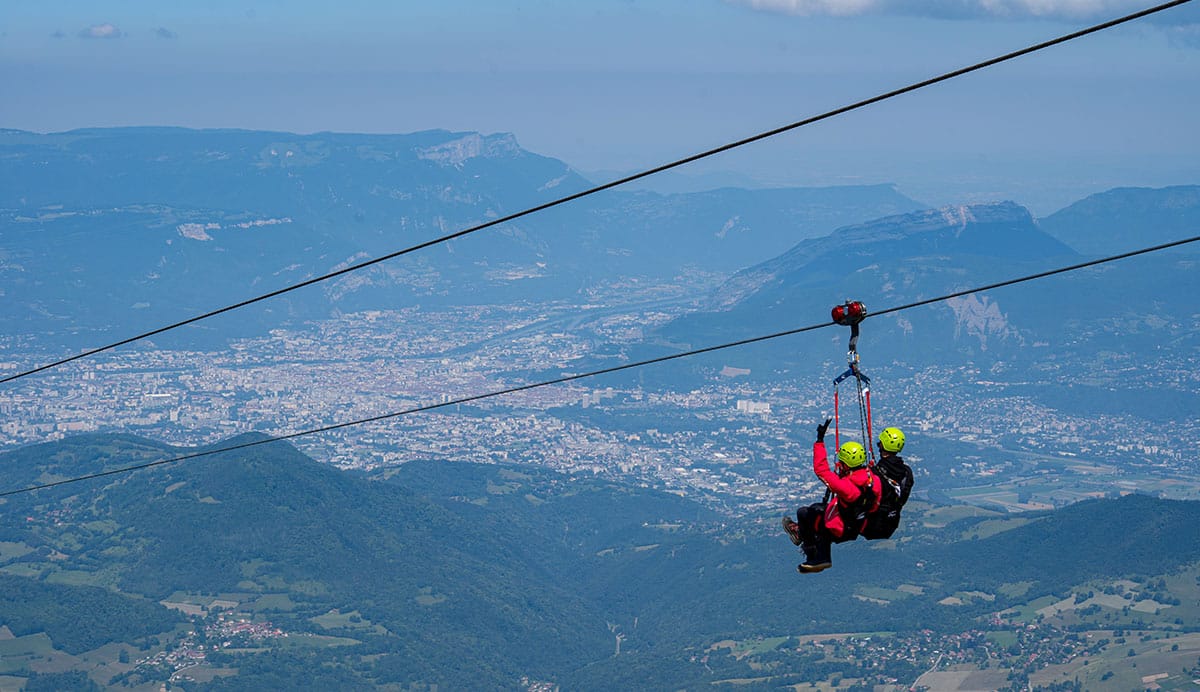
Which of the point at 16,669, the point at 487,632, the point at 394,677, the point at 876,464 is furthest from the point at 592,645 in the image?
the point at 876,464

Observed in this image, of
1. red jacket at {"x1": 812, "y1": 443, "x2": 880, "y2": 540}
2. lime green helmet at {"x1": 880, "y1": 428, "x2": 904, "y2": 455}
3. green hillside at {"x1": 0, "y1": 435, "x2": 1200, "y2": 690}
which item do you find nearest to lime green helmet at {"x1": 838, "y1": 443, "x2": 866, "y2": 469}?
red jacket at {"x1": 812, "y1": 443, "x2": 880, "y2": 540}

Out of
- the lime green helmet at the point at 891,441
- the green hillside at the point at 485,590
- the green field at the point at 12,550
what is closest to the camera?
the lime green helmet at the point at 891,441

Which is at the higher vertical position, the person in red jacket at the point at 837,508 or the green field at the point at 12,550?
the person in red jacket at the point at 837,508

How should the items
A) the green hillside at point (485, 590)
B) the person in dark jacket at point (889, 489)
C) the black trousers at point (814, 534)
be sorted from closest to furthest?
the person in dark jacket at point (889, 489), the black trousers at point (814, 534), the green hillside at point (485, 590)

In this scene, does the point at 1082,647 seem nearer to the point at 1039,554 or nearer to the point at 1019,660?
the point at 1019,660

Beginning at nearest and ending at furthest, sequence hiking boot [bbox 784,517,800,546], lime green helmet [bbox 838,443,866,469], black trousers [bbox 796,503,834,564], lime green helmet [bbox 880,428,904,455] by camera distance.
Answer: lime green helmet [bbox 838,443,866,469] → lime green helmet [bbox 880,428,904,455] → black trousers [bbox 796,503,834,564] → hiking boot [bbox 784,517,800,546]

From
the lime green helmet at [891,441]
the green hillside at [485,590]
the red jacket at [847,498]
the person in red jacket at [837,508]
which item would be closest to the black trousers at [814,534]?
the person in red jacket at [837,508]

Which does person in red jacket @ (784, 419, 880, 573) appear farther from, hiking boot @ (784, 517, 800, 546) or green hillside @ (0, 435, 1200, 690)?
green hillside @ (0, 435, 1200, 690)

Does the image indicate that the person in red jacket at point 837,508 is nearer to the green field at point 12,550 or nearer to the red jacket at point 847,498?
the red jacket at point 847,498
